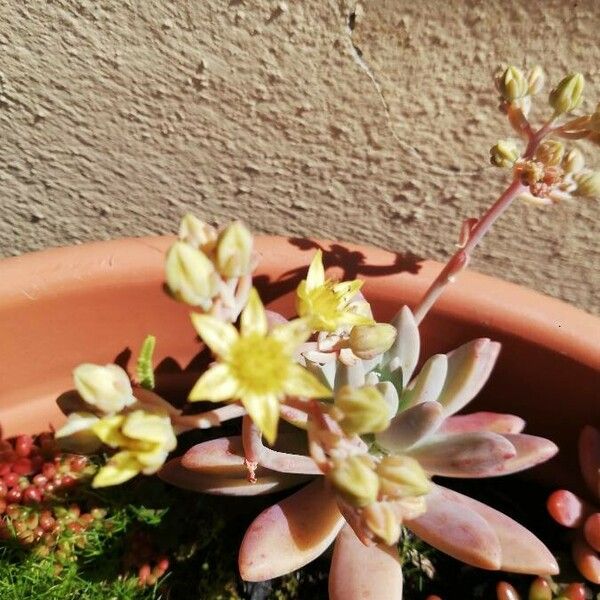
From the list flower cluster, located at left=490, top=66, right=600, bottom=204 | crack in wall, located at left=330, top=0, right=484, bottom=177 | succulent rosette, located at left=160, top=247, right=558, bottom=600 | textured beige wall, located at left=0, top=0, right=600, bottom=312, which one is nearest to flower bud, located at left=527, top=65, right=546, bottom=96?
flower cluster, located at left=490, top=66, right=600, bottom=204

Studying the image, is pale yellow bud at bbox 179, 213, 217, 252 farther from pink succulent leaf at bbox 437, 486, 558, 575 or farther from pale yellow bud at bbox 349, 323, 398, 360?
pink succulent leaf at bbox 437, 486, 558, 575

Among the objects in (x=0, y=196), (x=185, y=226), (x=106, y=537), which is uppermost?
(x=185, y=226)

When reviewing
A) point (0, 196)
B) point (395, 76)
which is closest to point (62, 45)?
point (0, 196)

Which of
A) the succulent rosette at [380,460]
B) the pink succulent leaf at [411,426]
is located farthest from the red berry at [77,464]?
the pink succulent leaf at [411,426]

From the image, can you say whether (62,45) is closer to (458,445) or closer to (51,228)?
(51,228)

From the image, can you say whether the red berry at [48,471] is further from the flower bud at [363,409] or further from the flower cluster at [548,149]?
the flower cluster at [548,149]

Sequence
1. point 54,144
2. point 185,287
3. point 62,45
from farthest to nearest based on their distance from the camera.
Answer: point 54,144 < point 62,45 < point 185,287
